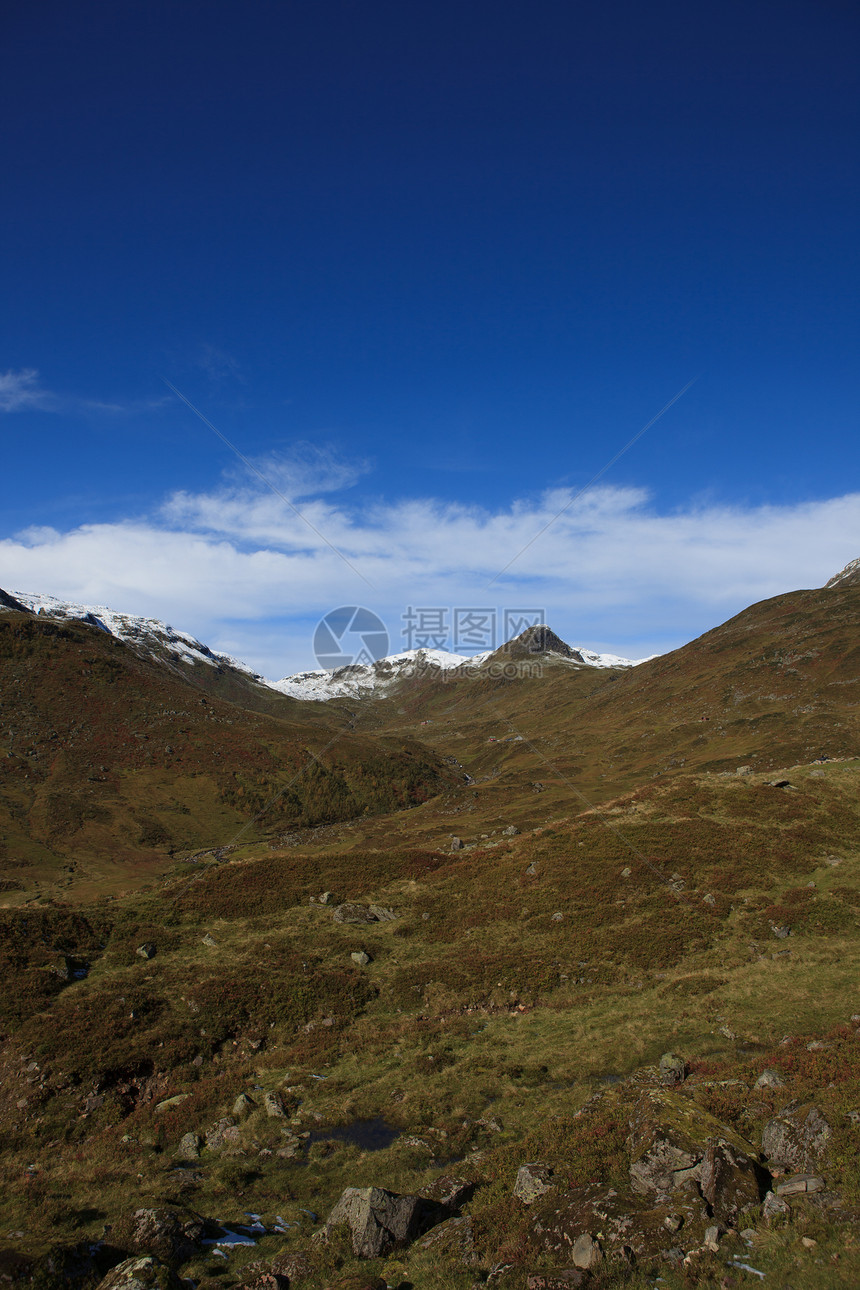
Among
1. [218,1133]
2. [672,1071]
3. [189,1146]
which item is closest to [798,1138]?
[672,1071]

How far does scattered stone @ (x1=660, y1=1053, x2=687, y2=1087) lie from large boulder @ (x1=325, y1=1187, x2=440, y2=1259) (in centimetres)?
954

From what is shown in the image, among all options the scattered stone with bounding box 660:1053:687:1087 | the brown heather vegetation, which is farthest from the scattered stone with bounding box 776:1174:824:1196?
the scattered stone with bounding box 660:1053:687:1087

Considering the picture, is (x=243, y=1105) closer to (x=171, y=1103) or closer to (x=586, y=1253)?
(x=171, y=1103)

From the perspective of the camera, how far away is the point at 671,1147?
14.5 meters

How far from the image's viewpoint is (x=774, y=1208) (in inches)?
498

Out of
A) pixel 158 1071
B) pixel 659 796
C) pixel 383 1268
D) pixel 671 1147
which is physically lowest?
pixel 158 1071

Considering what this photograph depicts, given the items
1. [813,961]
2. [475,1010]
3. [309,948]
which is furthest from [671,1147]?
[309,948]

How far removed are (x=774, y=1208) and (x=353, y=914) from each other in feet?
102

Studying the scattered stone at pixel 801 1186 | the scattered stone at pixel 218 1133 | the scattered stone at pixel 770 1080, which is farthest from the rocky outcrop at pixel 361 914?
the scattered stone at pixel 801 1186

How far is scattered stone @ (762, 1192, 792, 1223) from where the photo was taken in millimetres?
12516

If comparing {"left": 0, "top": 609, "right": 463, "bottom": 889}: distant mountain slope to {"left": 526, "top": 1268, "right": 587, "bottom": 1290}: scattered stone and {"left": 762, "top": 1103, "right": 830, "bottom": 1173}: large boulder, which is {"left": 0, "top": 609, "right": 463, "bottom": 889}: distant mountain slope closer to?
{"left": 526, "top": 1268, "right": 587, "bottom": 1290}: scattered stone

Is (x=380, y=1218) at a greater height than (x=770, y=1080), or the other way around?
(x=770, y=1080)

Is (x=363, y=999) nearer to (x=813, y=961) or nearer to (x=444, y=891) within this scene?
(x=444, y=891)

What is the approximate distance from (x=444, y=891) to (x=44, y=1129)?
89.6 feet
